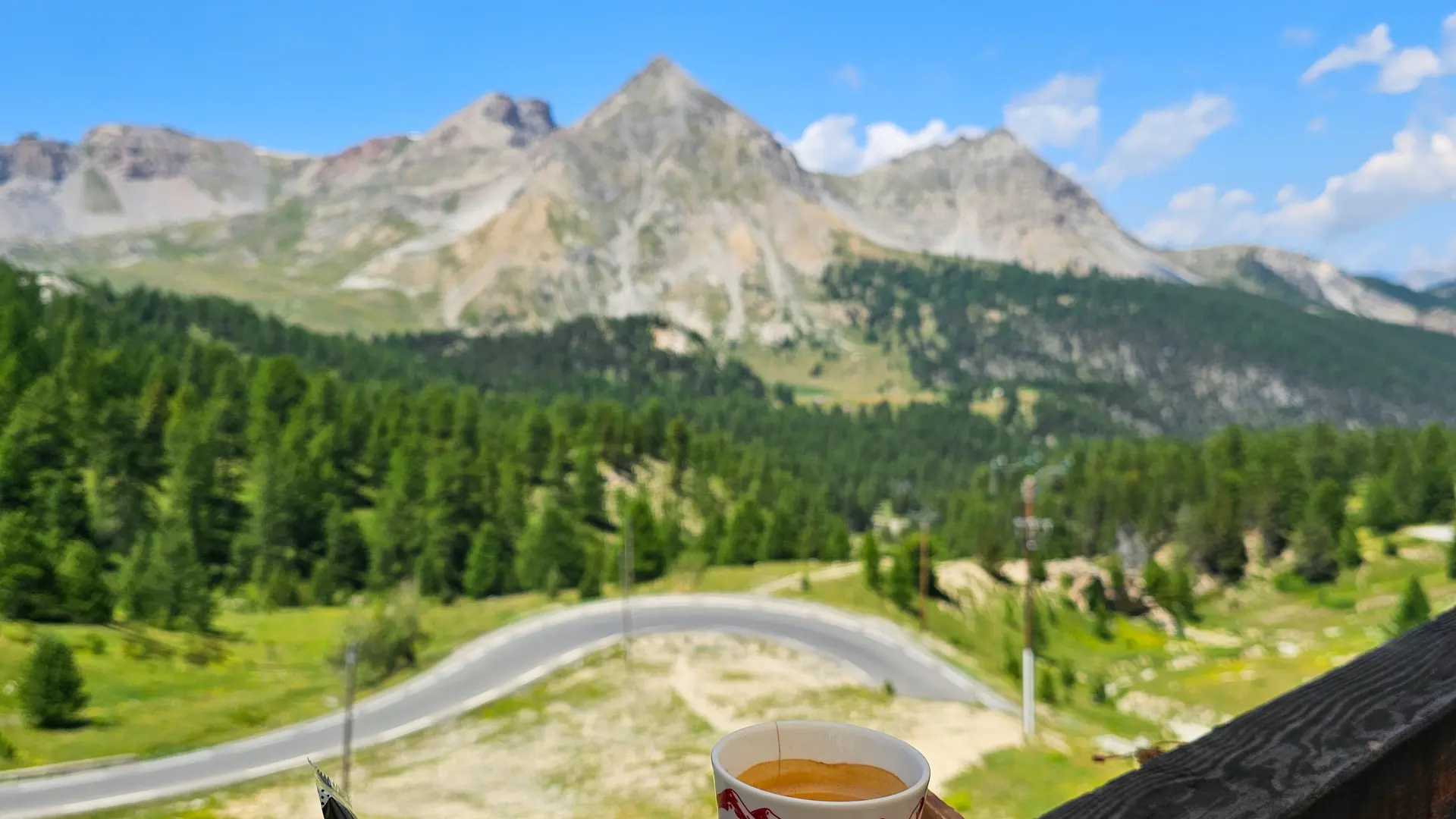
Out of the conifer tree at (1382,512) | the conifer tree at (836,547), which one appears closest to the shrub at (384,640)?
the conifer tree at (836,547)

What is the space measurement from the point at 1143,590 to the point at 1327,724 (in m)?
70.9

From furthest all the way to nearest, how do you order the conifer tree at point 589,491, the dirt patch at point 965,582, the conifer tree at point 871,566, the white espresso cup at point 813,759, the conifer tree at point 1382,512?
the conifer tree at point 589,491 < the conifer tree at point 1382,512 < the dirt patch at point 965,582 < the conifer tree at point 871,566 < the white espresso cup at point 813,759

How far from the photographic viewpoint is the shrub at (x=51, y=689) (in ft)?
112

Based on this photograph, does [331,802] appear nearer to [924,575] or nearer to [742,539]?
[924,575]

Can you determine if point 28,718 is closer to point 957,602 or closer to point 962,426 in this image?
point 957,602

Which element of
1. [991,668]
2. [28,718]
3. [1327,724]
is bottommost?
[991,668]

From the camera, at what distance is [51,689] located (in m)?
34.3

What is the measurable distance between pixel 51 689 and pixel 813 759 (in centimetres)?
4412

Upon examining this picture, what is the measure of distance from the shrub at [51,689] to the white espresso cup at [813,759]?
43831mm

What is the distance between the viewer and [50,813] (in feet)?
94.9

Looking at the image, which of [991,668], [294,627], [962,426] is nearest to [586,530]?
[294,627]

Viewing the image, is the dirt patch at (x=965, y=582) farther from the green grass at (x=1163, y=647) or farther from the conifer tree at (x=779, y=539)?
the conifer tree at (x=779, y=539)

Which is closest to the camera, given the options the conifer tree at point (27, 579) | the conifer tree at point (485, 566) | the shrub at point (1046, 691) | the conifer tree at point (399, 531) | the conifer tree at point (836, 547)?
the shrub at point (1046, 691)

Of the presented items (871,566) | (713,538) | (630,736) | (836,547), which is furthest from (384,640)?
(836,547)
